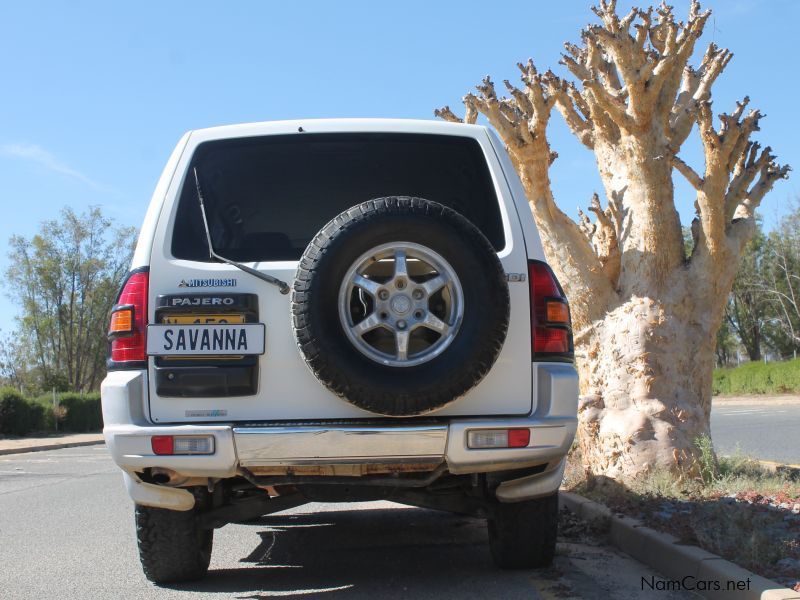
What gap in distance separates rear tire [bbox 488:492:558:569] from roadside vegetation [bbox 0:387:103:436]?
1092 inches

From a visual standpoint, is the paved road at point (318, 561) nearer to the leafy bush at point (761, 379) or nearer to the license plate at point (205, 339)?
Result: the license plate at point (205, 339)

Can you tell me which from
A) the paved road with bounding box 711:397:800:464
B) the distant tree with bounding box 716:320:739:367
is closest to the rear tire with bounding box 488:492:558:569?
the paved road with bounding box 711:397:800:464

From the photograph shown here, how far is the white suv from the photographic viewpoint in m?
3.94

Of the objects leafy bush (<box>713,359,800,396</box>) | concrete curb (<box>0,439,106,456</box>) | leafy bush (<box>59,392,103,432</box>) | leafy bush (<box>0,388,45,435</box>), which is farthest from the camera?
leafy bush (<box>713,359,800,396</box>)

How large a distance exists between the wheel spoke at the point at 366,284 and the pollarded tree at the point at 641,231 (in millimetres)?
4329

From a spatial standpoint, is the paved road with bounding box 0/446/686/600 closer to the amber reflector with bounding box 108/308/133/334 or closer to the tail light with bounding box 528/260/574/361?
the tail light with bounding box 528/260/574/361

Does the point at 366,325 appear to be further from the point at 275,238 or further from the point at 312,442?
the point at 275,238

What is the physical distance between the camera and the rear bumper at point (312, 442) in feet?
13.2

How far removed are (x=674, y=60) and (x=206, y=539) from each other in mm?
6131

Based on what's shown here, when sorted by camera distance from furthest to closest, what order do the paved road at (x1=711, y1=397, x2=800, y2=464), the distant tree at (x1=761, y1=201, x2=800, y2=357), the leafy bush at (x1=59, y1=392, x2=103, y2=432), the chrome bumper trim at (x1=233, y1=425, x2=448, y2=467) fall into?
the distant tree at (x1=761, y1=201, x2=800, y2=357)
the leafy bush at (x1=59, y1=392, x2=103, y2=432)
the paved road at (x1=711, y1=397, x2=800, y2=464)
the chrome bumper trim at (x1=233, y1=425, x2=448, y2=467)

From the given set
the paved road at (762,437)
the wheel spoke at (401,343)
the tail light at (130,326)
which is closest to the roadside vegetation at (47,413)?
the paved road at (762,437)

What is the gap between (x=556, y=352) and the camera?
14.2 ft

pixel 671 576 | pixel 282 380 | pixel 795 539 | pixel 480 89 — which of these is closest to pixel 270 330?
pixel 282 380

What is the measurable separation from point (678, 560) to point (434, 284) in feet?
7.02
